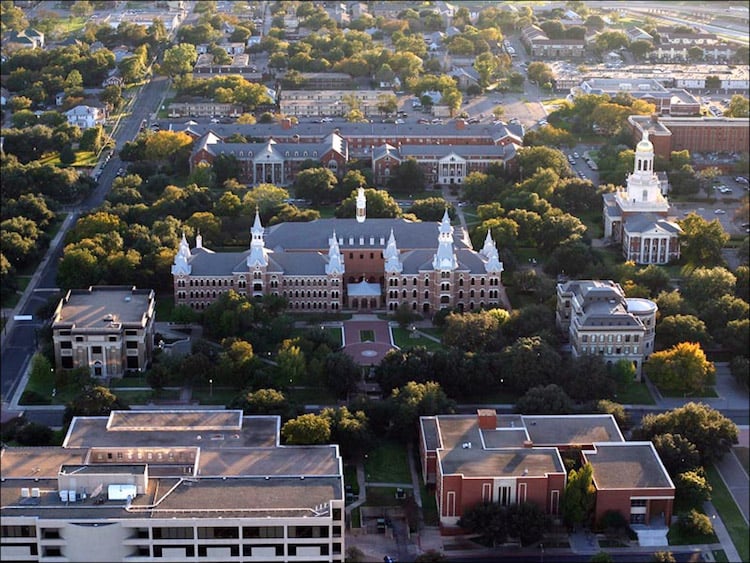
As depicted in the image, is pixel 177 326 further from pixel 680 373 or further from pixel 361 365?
pixel 680 373

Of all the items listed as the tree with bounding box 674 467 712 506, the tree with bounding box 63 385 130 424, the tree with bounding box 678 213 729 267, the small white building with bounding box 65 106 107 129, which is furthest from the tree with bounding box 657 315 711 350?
the small white building with bounding box 65 106 107 129

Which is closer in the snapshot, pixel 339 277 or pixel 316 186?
pixel 339 277

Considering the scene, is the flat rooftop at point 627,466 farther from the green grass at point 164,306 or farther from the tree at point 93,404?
the green grass at point 164,306

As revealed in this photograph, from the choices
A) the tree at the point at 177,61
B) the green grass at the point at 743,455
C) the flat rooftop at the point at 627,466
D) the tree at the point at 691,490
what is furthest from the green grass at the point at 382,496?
the tree at the point at 177,61

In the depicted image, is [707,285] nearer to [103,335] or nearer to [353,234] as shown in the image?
[353,234]

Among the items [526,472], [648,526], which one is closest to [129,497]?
[526,472]

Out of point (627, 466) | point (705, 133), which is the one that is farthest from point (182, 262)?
point (705, 133)

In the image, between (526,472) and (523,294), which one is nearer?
(526,472)
